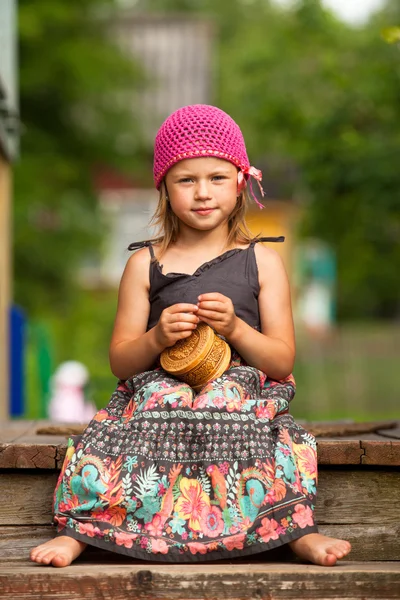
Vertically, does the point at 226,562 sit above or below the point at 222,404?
below

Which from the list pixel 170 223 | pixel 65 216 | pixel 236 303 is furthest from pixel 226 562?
pixel 65 216

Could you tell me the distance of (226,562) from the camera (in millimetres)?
2566

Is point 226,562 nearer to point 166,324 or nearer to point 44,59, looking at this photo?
point 166,324

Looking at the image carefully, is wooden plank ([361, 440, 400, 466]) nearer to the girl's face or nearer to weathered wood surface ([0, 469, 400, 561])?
weathered wood surface ([0, 469, 400, 561])

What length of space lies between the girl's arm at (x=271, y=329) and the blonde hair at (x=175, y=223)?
9 centimetres

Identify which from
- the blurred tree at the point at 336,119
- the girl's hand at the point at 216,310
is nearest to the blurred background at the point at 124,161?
the blurred tree at the point at 336,119

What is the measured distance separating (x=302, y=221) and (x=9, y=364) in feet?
15.1

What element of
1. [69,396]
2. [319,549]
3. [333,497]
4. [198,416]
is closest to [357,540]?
[333,497]

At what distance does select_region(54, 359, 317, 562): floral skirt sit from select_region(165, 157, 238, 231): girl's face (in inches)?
24.0

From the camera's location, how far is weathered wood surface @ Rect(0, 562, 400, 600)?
237 centimetres

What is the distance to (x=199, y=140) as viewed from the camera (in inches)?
118

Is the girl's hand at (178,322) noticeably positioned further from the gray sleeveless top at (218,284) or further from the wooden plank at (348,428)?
the wooden plank at (348,428)

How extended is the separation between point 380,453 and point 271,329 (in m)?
0.51

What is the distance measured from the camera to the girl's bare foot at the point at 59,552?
97.9 inches
